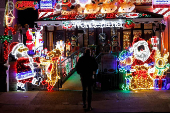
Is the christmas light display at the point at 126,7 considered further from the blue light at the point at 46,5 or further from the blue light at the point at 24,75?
the blue light at the point at 24,75

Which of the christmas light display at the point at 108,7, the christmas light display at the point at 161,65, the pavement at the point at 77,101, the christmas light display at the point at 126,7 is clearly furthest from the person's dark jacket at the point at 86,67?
the christmas light display at the point at 126,7

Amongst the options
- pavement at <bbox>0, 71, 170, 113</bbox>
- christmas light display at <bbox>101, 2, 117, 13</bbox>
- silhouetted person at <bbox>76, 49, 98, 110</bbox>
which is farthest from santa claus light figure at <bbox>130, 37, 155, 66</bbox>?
christmas light display at <bbox>101, 2, 117, 13</bbox>

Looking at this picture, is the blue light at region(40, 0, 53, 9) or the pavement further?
the blue light at region(40, 0, 53, 9)

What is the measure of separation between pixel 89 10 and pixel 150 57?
16.4 feet

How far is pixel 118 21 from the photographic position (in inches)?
506

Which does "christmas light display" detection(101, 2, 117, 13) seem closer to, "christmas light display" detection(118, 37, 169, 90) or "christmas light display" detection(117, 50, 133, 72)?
"christmas light display" detection(118, 37, 169, 90)

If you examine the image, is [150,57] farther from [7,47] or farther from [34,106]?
[7,47]

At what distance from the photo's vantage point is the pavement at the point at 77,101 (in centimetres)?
742

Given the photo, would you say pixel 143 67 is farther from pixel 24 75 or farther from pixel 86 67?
pixel 24 75

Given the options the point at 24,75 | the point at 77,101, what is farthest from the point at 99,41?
the point at 77,101

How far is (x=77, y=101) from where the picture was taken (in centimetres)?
842

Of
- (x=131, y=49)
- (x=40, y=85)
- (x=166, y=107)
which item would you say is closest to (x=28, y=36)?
(x=40, y=85)

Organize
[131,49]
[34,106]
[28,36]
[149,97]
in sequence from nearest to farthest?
[34,106] < [149,97] < [131,49] < [28,36]

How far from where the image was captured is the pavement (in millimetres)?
7425
